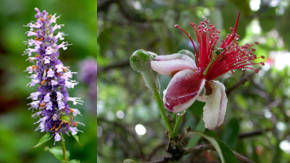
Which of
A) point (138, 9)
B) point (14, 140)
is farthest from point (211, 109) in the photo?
point (138, 9)

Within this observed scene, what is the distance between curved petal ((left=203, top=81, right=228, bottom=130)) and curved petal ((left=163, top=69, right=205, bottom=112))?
0.05ft

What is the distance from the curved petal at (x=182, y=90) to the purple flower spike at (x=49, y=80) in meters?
0.09

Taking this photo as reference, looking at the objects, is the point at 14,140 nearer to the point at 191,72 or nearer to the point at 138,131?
the point at 138,131

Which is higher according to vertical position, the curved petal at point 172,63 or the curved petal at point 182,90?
the curved petal at point 172,63

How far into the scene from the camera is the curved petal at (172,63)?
276mm

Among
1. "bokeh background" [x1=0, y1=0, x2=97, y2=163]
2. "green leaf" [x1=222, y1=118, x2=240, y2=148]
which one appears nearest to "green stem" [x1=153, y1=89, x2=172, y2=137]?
"green leaf" [x1=222, y1=118, x2=240, y2=148]

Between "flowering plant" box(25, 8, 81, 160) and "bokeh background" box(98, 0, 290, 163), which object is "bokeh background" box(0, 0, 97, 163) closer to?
"bokeh background" box(98, 0, 290, 163)

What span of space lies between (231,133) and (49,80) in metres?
0.31

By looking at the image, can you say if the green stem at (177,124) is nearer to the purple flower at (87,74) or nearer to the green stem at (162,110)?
the green stem at (162,110)

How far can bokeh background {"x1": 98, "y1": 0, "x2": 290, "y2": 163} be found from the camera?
0.54m

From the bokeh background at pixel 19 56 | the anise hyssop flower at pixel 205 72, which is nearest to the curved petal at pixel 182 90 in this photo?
the anise hyssop flower at pixel 205 72

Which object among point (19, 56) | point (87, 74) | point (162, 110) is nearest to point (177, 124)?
point (162, 110)

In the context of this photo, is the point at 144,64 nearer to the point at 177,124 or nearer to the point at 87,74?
the point at 177,124

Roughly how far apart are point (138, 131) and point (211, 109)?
709 millimetres
